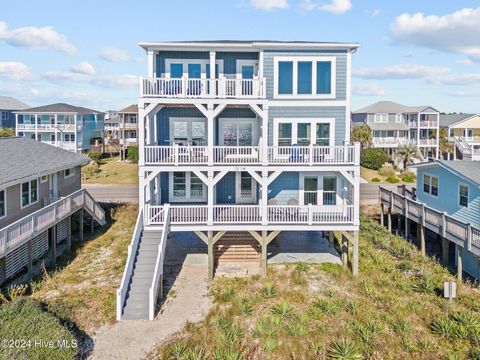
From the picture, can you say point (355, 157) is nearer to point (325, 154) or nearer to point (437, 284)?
point (325, 154)

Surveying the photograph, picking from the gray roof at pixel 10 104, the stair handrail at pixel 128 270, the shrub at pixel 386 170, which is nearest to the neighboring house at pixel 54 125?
the gray roof at pixel 10 104

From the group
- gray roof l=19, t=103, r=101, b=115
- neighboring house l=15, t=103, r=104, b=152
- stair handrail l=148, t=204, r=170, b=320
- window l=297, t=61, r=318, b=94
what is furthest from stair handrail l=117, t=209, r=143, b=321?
gray roof l=19, t=103, r=101, b=115

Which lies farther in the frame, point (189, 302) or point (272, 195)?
point (272, 195)

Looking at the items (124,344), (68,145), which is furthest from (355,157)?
(68,145)

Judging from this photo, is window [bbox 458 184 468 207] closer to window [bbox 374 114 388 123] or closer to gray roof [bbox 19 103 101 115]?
window [bbox 374 114 388 123]

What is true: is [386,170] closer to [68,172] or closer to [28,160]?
[68,172]

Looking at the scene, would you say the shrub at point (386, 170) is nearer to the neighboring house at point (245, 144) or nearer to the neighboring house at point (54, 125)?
the neighboring house at point (245, 144)
